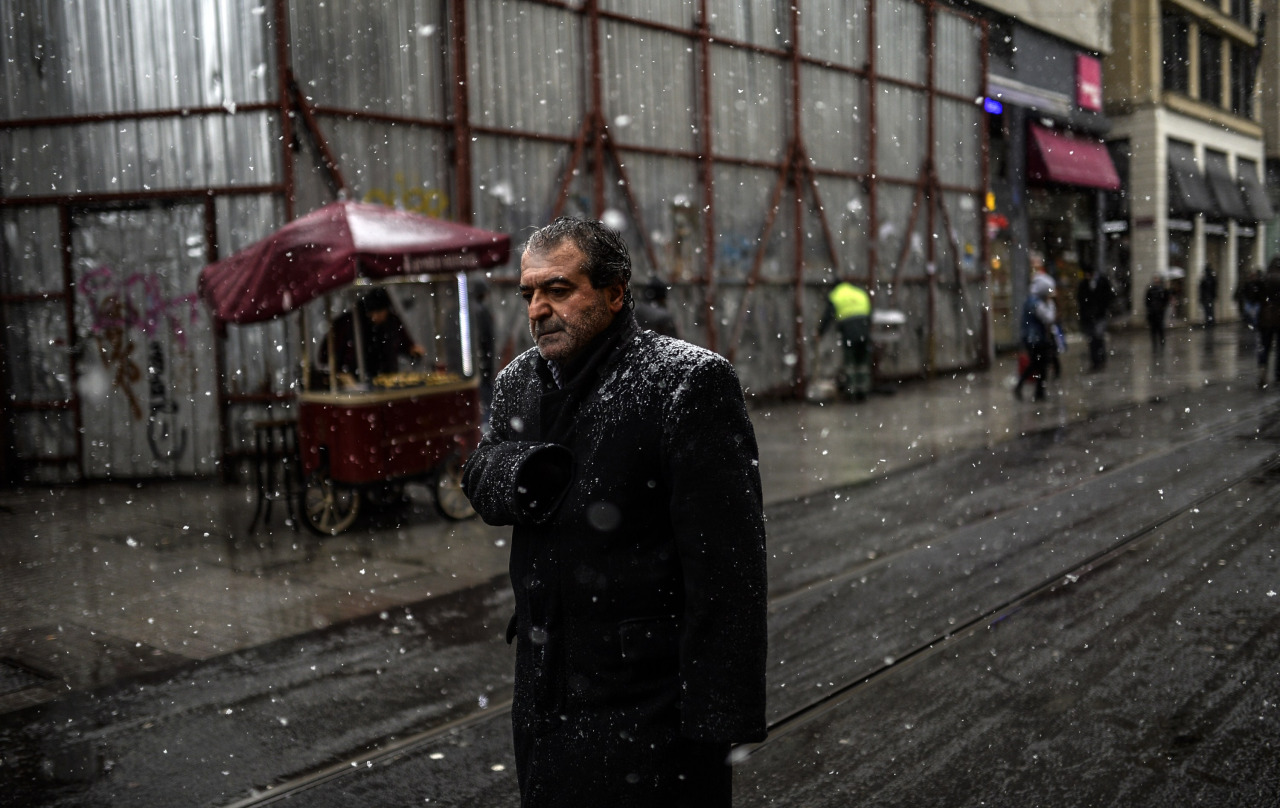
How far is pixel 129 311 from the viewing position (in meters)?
11.3

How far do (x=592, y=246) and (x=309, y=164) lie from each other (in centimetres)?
991

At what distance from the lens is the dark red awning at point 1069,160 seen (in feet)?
85.9

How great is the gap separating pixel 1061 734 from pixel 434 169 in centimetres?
1027

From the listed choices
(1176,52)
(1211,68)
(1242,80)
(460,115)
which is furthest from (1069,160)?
(460,115)

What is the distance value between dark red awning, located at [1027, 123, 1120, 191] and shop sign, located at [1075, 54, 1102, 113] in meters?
0.88

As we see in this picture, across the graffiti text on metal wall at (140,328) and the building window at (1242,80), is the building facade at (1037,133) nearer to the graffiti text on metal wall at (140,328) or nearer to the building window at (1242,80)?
the building window at (1242,80)

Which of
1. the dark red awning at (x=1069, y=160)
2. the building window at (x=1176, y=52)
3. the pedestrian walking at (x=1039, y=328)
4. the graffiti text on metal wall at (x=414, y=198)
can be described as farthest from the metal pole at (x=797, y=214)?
the building window at (x=1176, y=52)

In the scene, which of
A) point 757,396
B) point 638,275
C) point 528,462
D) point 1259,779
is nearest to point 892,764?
point 1259,779

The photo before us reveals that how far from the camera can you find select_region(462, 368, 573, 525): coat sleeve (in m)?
2.11

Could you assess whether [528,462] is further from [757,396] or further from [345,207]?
[757,396]

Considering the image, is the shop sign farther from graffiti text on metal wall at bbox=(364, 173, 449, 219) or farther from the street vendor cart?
the street vendor cart

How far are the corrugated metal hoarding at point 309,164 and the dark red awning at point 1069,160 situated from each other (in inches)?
418

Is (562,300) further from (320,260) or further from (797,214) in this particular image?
(797,214)

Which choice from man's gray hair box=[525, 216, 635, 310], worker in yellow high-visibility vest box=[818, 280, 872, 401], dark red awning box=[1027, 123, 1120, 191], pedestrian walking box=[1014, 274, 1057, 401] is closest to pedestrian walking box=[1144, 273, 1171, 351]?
dark red awning box=[1027, 123, 1120, 191]
